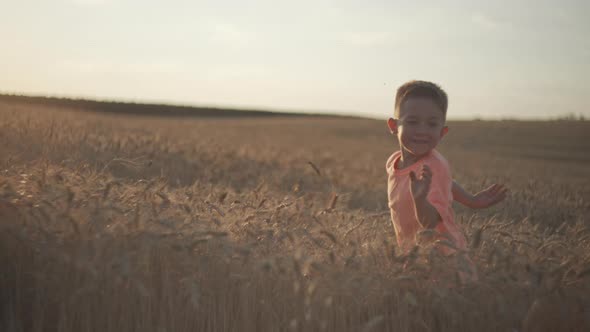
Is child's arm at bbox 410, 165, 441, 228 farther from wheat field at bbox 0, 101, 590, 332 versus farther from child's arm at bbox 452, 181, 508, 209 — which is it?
child's arm at bbox 452, 181, 508, 209

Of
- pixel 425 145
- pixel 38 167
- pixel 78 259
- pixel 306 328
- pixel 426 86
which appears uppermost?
pixel 426 86

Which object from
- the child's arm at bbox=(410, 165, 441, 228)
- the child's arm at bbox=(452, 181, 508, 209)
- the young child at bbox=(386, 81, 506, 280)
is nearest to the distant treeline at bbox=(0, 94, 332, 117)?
the young child at bbox=(386, 81, 506, 280)

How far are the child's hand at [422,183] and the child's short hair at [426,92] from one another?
0.48 metres

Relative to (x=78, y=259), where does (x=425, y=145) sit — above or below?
above

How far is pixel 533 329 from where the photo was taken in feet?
6.70

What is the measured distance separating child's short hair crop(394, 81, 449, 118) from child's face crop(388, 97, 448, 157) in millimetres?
24

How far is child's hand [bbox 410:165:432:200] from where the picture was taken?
227cm

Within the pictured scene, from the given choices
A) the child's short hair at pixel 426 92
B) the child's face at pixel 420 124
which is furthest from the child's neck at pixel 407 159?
the child's short hair at pixel 426 92

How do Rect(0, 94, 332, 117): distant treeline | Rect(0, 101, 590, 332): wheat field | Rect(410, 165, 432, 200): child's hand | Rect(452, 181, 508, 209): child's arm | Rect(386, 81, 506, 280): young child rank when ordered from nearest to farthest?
Rect(0, 101, 590, 332): wheat field → Rect(410, 165, 432, 200): child's hand → Rect(386, 81, 506, 280): young child → Rect(452, 181, 508, 209): child's arm → Rect(0, 94, 332, 117): distant treeline

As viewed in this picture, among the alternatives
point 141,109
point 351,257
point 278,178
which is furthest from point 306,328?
point 141,109

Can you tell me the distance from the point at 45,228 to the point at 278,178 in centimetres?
424

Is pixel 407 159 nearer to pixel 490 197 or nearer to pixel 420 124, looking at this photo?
pixel 420 124

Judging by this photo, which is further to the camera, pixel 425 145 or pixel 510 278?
pixel 425 145

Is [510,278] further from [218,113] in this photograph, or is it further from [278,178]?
[218,113]
